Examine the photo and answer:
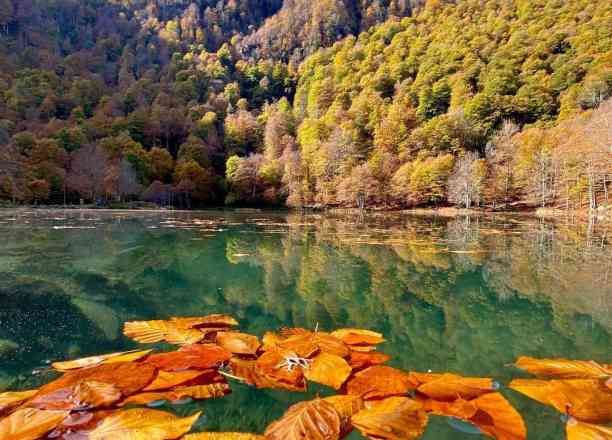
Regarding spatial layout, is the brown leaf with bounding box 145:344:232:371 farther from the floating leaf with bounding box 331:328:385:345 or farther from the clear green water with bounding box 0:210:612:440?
the floating leaf with bounding box 331:328:385:345

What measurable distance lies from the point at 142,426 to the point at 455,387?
2.29 metres

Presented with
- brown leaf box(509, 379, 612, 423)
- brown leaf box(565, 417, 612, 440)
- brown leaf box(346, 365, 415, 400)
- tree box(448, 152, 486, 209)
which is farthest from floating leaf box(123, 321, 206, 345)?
tree box(448, 152, 486, 209)

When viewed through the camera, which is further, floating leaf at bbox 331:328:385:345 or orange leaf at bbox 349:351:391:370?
floating leaf at bbox 331:328:385:345

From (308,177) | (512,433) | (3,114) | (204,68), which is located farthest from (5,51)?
(512,433)

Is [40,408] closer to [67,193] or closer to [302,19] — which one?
[67,193]

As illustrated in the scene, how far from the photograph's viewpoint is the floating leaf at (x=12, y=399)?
257 centimetres

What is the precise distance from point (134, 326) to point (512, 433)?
412 cm

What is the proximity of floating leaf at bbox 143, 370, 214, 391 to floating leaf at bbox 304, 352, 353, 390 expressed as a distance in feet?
3.04

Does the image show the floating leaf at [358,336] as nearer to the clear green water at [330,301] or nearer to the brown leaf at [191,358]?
the clear green water at [330,301]

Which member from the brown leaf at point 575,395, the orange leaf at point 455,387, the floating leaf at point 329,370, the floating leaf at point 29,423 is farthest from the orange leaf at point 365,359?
the floating leaf at point 29,423

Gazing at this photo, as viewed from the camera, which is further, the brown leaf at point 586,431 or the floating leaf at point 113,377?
the floating leaf at point 113,377

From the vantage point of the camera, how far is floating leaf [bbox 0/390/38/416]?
257 cm

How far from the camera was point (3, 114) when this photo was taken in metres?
61.5

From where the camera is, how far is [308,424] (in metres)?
2.33
